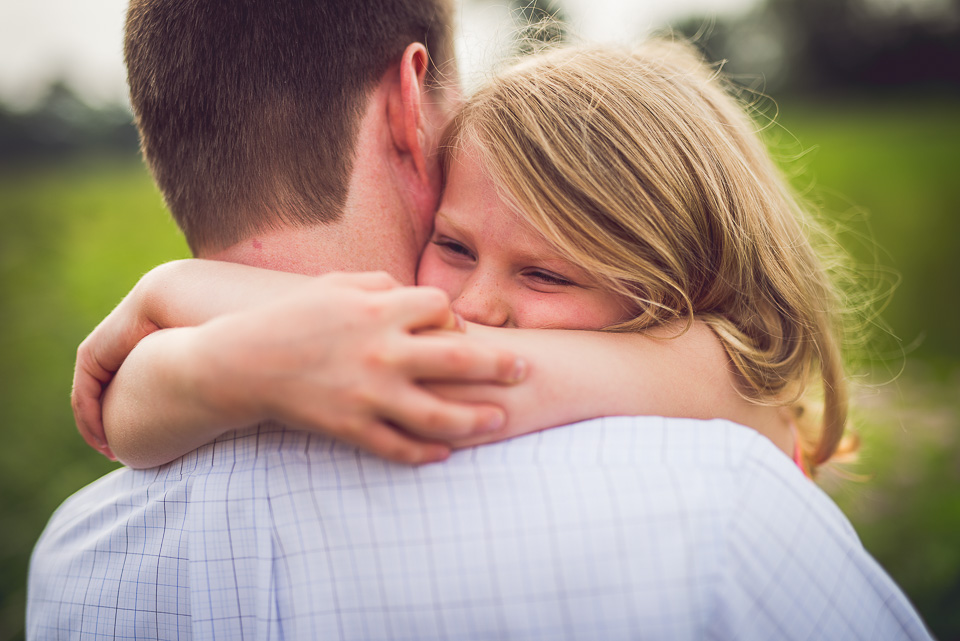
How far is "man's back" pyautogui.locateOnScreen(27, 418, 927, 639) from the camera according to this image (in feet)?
3.29

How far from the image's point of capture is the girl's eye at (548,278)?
1621 millimetres

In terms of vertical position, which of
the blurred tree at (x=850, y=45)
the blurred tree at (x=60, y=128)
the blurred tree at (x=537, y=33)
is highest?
the blurred tree at (x=850, y=45)

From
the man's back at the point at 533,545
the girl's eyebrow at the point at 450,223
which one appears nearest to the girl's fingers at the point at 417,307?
the man's back at the point at 533,545

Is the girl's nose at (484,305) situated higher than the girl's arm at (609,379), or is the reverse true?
the girl's nose at (484,305)

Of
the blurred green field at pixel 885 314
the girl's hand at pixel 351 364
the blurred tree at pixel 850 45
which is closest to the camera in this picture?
the girl's hand at pixel 351 364

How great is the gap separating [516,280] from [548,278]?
3.6 inches

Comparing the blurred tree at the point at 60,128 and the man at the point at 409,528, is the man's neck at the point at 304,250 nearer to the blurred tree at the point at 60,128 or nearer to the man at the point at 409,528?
the man at the point at 409,528

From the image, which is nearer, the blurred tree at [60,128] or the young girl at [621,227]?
the young girl at [621,227]

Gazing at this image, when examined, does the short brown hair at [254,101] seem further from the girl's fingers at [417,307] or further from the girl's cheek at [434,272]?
the girl's fingers at [417,307]

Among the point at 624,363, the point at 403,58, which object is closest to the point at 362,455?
the point at 624,363

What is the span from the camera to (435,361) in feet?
3.14

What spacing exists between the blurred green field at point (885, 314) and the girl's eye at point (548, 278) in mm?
1377

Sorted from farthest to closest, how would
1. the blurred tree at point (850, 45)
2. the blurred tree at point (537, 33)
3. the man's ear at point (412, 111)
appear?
1. the blurred tree at point (850, 45)
2. the blurred tree at point (537, 33)
3. the man's ear at point (412, 111)

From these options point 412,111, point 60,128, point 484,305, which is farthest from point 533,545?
point 60,128
